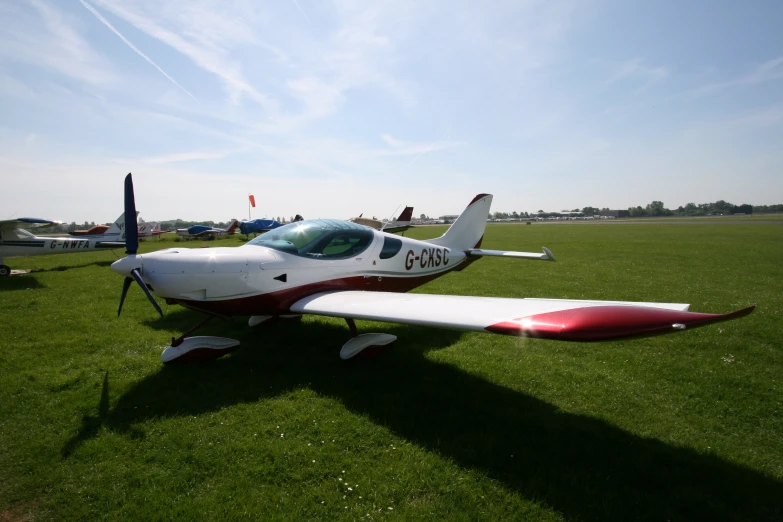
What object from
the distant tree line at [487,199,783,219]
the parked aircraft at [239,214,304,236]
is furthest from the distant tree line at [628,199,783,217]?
the parked aircraft at [239,214,304,236]

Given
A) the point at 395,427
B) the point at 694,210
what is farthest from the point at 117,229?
the point at 694,210

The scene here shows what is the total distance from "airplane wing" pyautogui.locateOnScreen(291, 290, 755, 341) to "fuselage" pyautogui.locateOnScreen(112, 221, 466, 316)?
2.02ft

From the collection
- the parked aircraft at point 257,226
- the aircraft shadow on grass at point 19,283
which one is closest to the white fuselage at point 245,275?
the aircraft shadow on grass at point 19,283

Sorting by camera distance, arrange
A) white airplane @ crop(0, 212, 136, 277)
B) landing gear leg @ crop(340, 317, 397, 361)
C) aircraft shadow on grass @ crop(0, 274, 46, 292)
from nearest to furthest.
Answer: landing gear leg @ crop(340, 317, 397, 361)
aircraft shadow on grass @ crop(0, 274, 46, 292)
white airplane @ crop(0, 212, 136, 277)

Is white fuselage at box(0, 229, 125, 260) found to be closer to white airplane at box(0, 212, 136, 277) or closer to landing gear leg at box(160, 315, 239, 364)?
white airplane at box(0, 212, 136, 277)

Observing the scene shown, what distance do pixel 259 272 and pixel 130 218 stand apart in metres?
1.84

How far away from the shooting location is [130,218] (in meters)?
4.86

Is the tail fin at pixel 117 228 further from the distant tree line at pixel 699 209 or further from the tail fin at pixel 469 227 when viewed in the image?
the distant tree line at pixel 699 209

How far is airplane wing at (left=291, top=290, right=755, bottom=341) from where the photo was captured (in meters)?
2.66

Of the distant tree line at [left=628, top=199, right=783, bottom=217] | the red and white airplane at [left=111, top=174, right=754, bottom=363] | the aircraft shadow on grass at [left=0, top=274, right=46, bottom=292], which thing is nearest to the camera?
the red and white airplane at [left=111, top=174, right=754, bottom=363]

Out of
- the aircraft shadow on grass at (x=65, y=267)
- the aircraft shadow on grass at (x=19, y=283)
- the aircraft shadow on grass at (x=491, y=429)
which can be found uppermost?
the aircraft shadow on grass at (x=65, y=267)

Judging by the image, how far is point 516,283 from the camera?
35.5 feet

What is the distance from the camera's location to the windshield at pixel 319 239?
558 cm

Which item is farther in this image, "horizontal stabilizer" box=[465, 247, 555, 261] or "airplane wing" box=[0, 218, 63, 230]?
"airplane wing" box=[0, 218, 63, 230]
